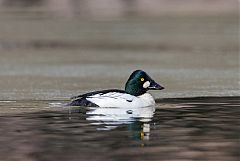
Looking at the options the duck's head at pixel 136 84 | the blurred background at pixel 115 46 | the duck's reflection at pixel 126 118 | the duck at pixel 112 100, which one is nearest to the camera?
the duck's reflection at pixel 126 118

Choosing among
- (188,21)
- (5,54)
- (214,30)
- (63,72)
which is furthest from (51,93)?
(188,21)

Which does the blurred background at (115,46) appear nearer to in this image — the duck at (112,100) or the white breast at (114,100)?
the duck at (112,100)

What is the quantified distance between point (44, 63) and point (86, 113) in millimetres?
7577

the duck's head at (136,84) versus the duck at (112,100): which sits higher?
the duck's head at (136,84)

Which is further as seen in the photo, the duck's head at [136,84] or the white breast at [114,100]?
the duck's head at [136,84]

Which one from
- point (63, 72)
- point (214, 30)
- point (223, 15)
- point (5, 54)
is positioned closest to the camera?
point (63, 72)

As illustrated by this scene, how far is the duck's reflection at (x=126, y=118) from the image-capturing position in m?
9.00

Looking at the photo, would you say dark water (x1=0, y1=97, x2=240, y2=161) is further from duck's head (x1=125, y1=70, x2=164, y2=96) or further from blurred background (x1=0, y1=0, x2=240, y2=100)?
blurred background (x1=0, y1=0, x2=240, y2=100)

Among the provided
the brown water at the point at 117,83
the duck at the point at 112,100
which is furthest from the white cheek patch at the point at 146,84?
the brown water at the point at 117,83

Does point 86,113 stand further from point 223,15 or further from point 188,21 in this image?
point 223,15

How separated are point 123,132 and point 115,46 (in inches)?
539

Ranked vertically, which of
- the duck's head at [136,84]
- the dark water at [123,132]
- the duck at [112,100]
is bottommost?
the dark water at [123,132]

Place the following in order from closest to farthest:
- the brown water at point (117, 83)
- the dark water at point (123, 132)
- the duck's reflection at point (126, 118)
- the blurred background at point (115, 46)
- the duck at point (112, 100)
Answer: the dark water at point (123, 132)
the brown water at point (117, 83)
the duck's reflection at point (126, 118)
the duck at point (112, 100)
the blurred background at point (115, 46)

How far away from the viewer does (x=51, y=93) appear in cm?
1273
